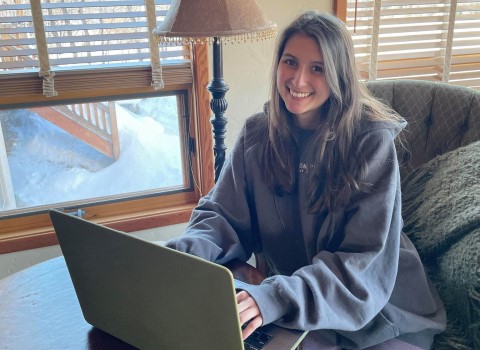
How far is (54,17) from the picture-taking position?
1.67m

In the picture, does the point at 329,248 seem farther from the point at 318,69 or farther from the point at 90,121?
the point at 90,121

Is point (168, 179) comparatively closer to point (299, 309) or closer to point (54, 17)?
point (54, 17)

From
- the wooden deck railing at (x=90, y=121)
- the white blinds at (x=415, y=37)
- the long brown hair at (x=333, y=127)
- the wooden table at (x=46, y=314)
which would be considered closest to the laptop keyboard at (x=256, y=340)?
the wooden table at (x=46, y=314)

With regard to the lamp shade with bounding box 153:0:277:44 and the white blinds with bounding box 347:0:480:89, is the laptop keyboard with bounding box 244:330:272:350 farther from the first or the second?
the white blinds with bounding box 347:0:480:89

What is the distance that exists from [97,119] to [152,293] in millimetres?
1300

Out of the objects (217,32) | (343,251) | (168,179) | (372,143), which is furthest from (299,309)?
(168,179)

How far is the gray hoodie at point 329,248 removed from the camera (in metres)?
0.94

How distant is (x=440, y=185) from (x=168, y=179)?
1.14 meters

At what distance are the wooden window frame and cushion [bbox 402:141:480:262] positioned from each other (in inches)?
33.4

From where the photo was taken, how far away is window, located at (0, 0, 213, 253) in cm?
169

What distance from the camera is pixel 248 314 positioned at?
833 mm

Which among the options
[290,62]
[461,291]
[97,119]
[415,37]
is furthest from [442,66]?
[97,119]

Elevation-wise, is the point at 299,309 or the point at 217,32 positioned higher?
the point at 217,32

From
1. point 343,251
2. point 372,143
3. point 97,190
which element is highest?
point 372,143
